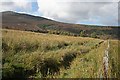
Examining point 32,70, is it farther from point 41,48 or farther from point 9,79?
point 41,48

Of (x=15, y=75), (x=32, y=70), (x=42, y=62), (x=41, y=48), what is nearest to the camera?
(x=15, y=75)

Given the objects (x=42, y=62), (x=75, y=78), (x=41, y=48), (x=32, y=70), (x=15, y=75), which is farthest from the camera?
(x=41, y=48)

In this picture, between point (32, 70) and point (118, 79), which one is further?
point (32, 70)

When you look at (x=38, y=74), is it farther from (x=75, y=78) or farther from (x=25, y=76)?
(x=75, y=78)

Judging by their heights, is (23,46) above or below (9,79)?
above

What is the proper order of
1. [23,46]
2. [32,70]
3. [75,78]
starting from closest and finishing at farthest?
[75,78] < [32,70] < [23,46]

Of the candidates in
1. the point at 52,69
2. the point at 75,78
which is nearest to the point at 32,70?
the point at 52,69

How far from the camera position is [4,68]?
397 inches

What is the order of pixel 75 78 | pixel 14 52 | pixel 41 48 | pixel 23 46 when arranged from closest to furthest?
1. pixel 75 78
2. pixel 14 52
3. pixel 23 46
4. pixel 41 48

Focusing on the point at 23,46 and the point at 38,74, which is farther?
the point at 23,46

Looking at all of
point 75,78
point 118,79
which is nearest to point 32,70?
point 75,78

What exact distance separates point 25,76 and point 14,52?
101 inches

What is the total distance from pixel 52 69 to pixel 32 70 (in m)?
1.25

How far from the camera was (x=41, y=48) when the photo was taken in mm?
16219
